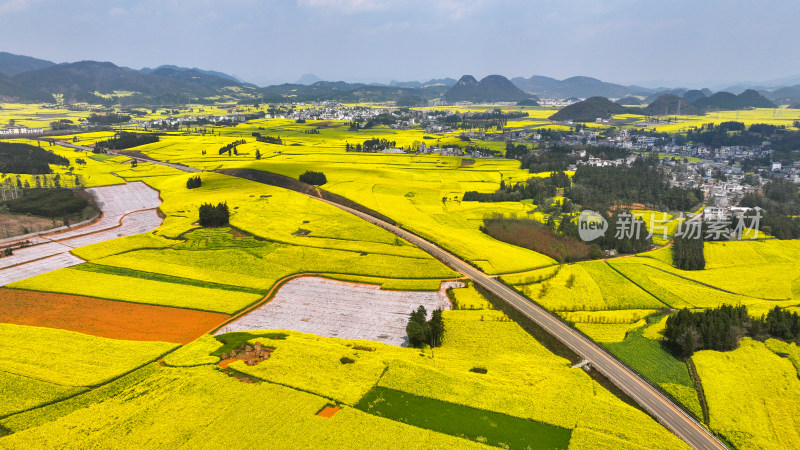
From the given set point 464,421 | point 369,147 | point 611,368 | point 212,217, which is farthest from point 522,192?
point 464,421

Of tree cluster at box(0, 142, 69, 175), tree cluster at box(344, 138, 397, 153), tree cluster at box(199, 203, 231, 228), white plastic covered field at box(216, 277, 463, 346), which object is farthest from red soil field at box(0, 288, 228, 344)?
tree cluster at box(344, 138, 397, 153)

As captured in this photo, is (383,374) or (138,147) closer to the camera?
(383,374)

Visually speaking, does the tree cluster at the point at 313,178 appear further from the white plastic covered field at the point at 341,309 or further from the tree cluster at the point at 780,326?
the tree cluster at the point at 780,326

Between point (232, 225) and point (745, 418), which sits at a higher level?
point (232, 225)

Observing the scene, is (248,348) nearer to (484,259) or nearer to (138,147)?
(484,259)

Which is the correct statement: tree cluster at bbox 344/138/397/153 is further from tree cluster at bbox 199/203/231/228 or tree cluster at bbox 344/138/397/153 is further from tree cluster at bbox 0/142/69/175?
tree cluster at bbox 0/142/69/175

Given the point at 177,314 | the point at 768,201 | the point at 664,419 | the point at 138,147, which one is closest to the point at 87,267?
the point at 177,314
